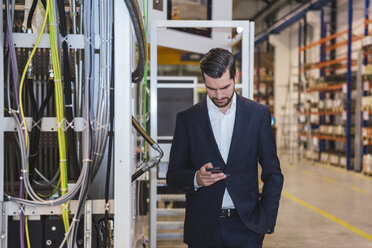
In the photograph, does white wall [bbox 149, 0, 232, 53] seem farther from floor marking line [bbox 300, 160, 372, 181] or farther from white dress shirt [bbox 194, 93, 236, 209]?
floor marking line [bbox 300, 160, 372, 181]

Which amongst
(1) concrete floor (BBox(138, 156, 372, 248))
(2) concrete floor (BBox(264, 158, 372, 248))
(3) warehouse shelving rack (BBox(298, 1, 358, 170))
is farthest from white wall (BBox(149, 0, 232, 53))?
(3) warehouse shelving rack (BBox(298, 1, 358, 170))

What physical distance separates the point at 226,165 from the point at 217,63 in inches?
16.7

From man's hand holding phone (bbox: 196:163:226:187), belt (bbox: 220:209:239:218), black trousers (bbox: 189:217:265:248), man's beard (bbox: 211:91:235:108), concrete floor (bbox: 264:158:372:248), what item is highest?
man's beard (bbox: 211:91:235:108)

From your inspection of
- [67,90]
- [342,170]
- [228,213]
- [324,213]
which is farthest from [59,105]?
[342,170]

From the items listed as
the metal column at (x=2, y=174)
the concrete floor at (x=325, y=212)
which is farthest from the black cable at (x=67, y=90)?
the concrete floor at (x=325, y=212)

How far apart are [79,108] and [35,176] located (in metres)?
0.38

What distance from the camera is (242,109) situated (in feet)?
7.10

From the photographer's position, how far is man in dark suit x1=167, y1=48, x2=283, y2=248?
6.81 ft

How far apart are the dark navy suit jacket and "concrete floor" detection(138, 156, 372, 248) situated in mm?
3131

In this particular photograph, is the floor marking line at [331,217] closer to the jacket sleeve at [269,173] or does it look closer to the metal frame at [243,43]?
the metal frame at [243,43]

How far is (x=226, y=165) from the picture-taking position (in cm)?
210

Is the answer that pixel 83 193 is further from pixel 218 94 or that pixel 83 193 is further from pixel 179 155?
pixel 218 94

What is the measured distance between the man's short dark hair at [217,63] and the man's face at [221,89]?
2 cm

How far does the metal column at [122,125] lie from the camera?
1807 millimetres
